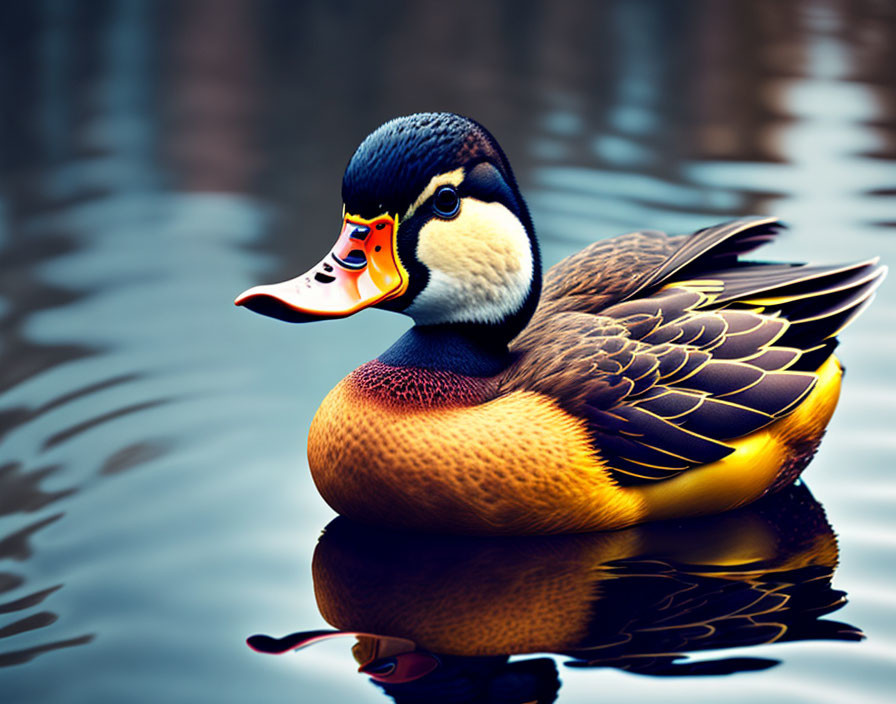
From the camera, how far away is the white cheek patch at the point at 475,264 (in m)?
3.62

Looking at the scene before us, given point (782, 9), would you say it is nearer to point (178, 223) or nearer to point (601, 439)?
point (178, 223)

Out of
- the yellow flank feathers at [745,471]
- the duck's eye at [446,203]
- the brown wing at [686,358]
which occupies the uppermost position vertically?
the duck's eye at [446,203]

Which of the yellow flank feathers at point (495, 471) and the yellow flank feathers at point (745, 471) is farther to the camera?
the yellow flank feathers at point (745, 471)

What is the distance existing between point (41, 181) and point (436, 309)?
3785 millimetres

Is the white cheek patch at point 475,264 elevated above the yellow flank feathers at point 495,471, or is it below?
above

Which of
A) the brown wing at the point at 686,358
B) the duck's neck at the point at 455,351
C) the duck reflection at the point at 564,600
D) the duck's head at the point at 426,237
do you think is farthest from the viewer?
the duck's neck at the point at 455,351

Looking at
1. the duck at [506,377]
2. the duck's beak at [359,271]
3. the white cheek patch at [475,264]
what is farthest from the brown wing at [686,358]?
the duck's beak at [359,271]

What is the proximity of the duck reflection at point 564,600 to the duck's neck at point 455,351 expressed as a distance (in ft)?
1.80

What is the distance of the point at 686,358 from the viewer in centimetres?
368

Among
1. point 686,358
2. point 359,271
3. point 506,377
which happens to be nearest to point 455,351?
point 506,377

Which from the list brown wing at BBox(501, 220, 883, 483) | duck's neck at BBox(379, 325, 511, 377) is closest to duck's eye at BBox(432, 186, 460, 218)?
duck's neck at BBox(379, 325, 511, 377)

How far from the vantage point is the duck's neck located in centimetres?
381

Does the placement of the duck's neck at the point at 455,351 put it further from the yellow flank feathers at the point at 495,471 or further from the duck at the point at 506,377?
the yellow flank feathers at the point at 495,471

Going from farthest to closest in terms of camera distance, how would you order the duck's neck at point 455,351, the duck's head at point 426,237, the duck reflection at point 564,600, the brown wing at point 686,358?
the duck's neck at point 455,351 < the brown wing at point 686,358 < the duck's head at point 426,237 < the duck reflection at point 564,600
